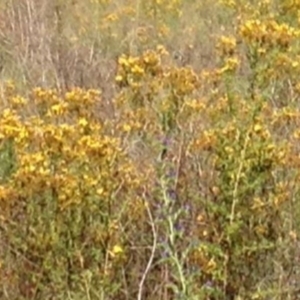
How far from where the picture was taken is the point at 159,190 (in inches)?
99.0

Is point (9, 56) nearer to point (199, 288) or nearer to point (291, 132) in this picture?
point (291, 132)

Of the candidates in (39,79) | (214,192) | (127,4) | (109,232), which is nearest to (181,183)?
(214,192)

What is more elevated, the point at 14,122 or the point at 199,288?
the point at 14,122

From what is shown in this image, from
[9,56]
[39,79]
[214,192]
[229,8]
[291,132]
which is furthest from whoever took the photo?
[229,8]

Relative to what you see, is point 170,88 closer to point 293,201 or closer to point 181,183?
point 181,183

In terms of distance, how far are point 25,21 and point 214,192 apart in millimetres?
2906

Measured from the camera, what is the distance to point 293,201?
2.76m

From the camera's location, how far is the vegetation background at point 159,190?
2.52 m

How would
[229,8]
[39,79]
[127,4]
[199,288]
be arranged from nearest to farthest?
[199,288]
[39,79]
[229,8]
[127,4]

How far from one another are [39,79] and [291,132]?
1.66 meters

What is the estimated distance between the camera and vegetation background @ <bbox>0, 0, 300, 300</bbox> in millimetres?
2518

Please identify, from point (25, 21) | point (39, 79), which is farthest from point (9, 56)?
point (39, 79)

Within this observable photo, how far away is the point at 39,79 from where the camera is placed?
4.50m

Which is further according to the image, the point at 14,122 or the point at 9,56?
the point at 9,56
